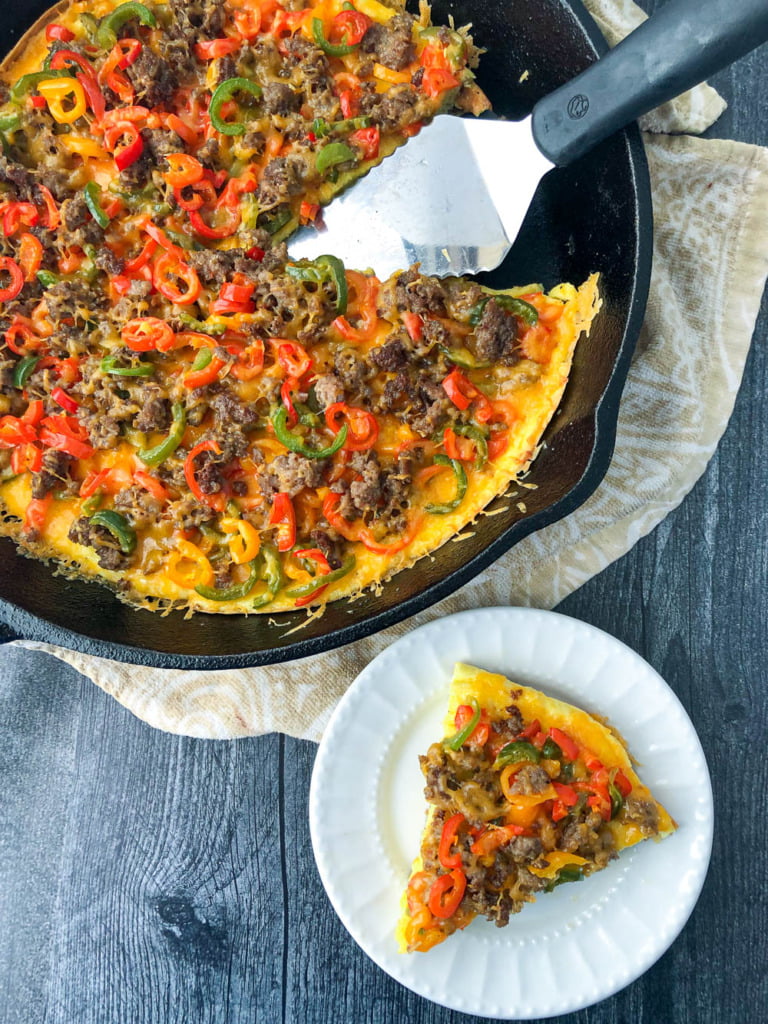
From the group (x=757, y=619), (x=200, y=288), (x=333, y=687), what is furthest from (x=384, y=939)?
(x=200, y=288)

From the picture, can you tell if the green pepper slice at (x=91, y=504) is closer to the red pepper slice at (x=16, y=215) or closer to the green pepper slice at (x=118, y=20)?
the red pepper slice at (x=16, y=215)

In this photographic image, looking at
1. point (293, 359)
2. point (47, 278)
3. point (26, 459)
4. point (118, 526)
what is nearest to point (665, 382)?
point (293, 359)

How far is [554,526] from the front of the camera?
4.27 m

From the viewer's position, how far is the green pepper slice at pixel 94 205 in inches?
153

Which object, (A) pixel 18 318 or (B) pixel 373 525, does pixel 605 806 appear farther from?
(A) pixel 18 318

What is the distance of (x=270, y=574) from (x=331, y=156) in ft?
6.43

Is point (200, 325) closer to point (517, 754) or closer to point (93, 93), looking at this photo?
point (93, 93)

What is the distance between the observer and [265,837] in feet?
14.6

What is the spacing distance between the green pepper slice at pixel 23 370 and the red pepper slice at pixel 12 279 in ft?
0.52

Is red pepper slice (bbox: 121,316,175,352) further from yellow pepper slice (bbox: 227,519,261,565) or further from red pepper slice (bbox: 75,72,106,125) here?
red pepper slice (bbox: 75,72,106,125)

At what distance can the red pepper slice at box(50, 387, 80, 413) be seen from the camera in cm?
389

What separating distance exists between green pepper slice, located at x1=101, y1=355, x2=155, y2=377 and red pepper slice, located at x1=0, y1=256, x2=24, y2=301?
1.80ft

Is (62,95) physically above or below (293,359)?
above

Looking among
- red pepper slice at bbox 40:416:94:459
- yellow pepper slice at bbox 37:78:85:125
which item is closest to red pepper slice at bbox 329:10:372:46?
yellow pepper slice at bbox 37:78:85:125
